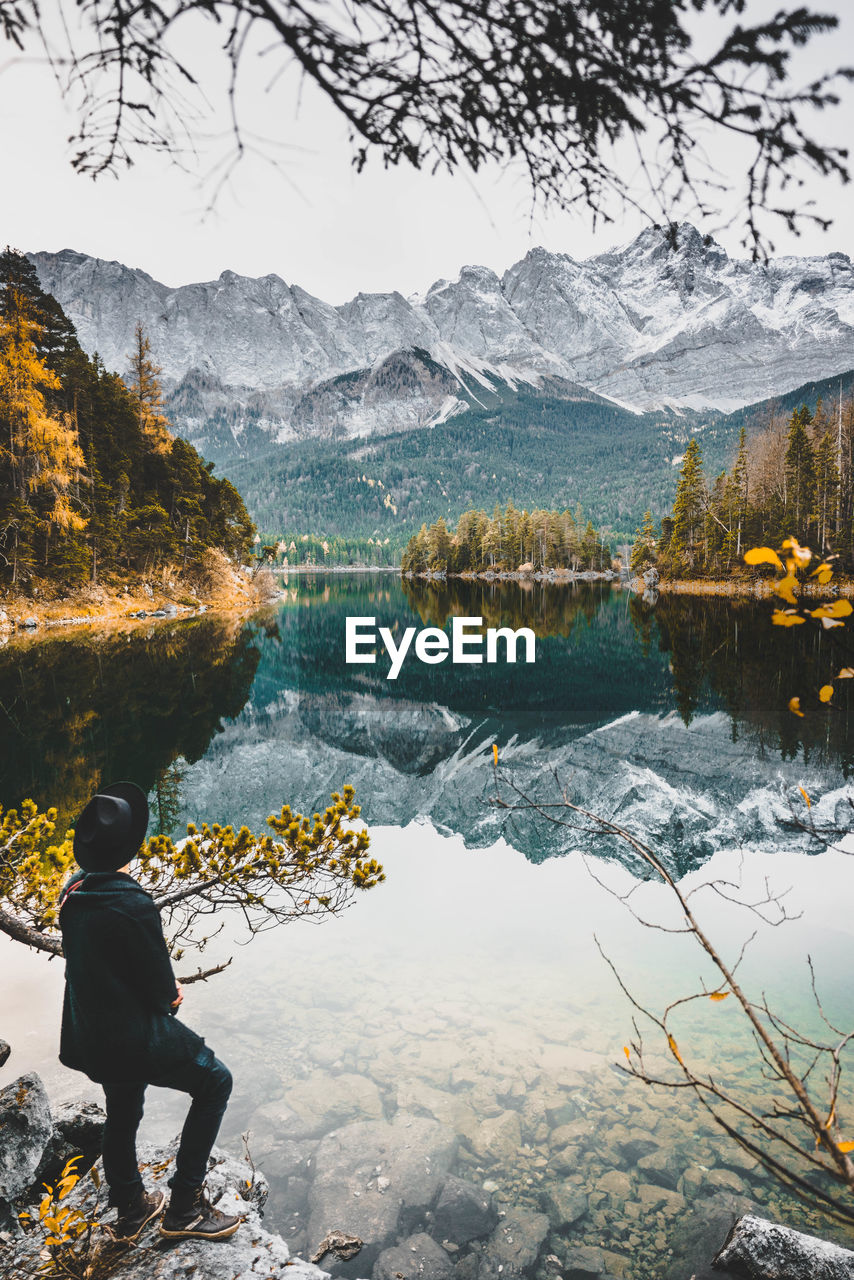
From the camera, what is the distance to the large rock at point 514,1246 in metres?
4.05

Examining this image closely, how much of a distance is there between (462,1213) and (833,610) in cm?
495

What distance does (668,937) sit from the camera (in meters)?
8.40

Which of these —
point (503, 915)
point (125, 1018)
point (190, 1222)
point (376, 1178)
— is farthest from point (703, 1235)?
point (503, 915)

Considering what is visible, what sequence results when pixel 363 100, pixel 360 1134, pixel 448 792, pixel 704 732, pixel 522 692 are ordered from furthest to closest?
pixel 522 692, pixel 704 732, pixel 448 792, pixel 360 1134, pixel 363 100

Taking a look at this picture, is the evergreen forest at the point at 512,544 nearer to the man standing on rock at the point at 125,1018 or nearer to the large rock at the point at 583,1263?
the large rock at the point at 583,1263

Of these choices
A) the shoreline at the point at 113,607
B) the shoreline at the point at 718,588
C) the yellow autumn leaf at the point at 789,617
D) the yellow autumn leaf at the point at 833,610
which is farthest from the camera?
the shoreline at the point at 718,588

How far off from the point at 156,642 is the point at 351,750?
55.0 feet

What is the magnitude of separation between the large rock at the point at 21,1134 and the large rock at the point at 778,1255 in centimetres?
440

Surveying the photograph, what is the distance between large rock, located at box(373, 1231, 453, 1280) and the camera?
3992 millimetres

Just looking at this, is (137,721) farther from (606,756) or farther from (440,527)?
(440,527)

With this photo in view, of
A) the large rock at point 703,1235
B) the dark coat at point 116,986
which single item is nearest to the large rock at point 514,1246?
the large rock at point 703,1235

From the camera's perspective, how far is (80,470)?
40031 mm

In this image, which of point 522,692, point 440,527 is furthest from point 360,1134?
point 440,527

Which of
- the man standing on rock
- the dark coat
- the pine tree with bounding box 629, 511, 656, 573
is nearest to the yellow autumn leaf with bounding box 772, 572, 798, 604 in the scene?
the man standing on rock
